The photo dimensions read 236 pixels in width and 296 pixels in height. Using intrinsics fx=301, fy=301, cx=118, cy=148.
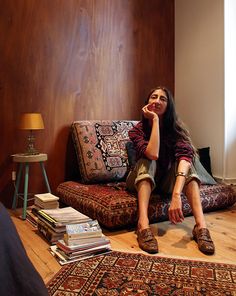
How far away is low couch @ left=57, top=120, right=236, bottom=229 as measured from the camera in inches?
78.7

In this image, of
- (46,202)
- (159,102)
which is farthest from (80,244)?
(159,102)

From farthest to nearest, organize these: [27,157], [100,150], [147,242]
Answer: [100,150], [27,157], [147,242]

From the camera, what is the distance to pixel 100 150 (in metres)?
2.67

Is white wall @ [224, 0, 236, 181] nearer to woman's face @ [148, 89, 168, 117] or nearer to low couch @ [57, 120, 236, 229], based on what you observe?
low couch @ [57, 120, 236, 229]

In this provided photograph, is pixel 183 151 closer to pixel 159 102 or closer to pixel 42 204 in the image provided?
pixel 159 102

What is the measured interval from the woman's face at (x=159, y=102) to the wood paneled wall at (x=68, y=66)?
3.28ft

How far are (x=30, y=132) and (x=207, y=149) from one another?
1.70 m

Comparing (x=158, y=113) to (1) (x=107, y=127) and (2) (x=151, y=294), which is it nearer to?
(1) (x=107, y=127)

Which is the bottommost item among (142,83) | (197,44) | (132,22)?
(142,83)

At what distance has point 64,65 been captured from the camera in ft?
9.19

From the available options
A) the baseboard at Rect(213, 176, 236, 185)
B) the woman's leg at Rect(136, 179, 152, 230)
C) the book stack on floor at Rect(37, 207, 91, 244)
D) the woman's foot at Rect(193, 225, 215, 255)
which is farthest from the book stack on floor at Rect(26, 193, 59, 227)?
the baseboard at Rect(213, 176, 236, 185)

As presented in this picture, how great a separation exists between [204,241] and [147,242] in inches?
12.5

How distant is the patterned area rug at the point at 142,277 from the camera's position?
1.26 metres

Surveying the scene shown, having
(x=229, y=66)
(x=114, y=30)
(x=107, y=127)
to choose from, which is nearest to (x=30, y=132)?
(x=107, y=127)
